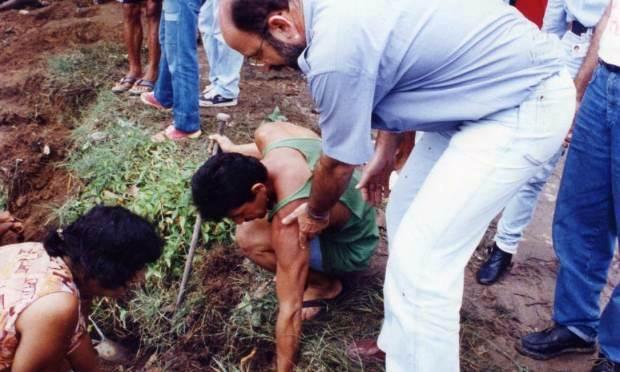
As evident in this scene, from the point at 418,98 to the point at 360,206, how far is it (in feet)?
3.50

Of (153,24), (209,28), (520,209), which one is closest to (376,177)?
(520,209)

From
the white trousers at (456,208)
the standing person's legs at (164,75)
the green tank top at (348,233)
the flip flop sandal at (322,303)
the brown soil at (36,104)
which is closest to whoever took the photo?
the white trousers at (456,208)

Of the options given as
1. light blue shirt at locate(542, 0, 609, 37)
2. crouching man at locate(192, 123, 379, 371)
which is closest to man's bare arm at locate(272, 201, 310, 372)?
crouching man at locate(192, 123, 379, 371)

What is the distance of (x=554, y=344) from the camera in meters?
2.74

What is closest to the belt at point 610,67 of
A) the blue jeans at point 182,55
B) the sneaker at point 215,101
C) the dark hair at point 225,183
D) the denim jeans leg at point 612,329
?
the denim jeans leg at point 612,329

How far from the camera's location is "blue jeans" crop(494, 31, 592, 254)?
2.93 meters

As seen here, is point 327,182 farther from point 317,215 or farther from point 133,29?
point 133,29

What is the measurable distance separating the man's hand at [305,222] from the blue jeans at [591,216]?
106cm

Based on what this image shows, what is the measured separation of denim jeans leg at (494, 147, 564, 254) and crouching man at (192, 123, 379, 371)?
709 millimetres

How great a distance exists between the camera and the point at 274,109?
16.2 feet

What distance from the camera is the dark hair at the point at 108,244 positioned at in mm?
2180

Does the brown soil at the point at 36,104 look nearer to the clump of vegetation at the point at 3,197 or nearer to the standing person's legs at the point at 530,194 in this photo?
the clump of vegetation at the point at 3,197

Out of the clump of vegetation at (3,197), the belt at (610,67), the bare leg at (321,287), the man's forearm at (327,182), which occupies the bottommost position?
the clump of vegetation at (3,197)

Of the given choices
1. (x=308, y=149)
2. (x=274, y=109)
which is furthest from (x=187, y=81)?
(x=308, y=149)
